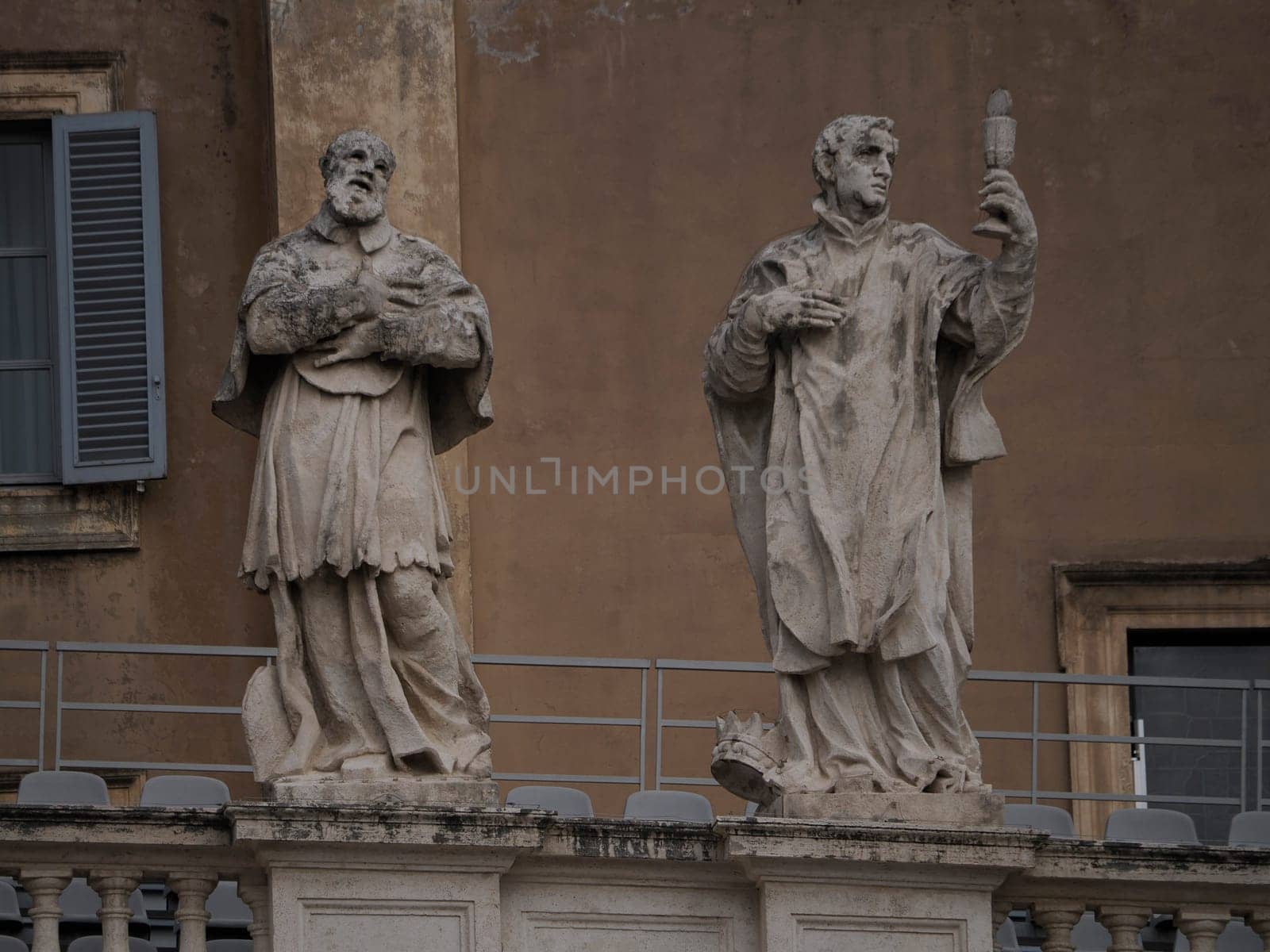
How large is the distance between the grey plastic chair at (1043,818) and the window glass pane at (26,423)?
6.08 metres

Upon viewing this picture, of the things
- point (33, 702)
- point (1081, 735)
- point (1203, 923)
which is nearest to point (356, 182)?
point (1203, 923)

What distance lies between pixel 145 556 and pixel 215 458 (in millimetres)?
590

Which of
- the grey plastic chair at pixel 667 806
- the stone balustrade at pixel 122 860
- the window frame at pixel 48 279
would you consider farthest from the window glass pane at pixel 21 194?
the stone balustrade at pixel 122 860

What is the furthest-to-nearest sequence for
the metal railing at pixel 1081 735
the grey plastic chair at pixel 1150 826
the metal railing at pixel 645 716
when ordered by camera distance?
the metal railing at pixel 645 716, the metal railing at pixel 1081 735, the grey plastic chair at pixel 1150 826

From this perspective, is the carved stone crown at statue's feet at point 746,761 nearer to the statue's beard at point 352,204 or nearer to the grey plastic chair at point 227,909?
the grey plastic chair at point 227,909

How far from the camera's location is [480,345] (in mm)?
11836

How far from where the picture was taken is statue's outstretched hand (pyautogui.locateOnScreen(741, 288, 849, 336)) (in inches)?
459

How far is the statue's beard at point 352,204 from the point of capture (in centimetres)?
1184

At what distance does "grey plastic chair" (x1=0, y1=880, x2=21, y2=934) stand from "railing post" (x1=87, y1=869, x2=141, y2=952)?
1.19 metres

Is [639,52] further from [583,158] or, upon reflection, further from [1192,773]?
[1192,773]

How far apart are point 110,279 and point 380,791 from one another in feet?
23.0

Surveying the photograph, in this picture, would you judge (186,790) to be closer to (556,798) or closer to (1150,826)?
(556,798)

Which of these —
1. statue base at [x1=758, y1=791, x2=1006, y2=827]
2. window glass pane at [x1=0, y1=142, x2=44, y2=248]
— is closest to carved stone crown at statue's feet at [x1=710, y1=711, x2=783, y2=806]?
statue base at [x1=758, y1=791, x2=1006, y2=827]

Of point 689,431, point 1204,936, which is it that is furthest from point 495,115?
point 1204,936
